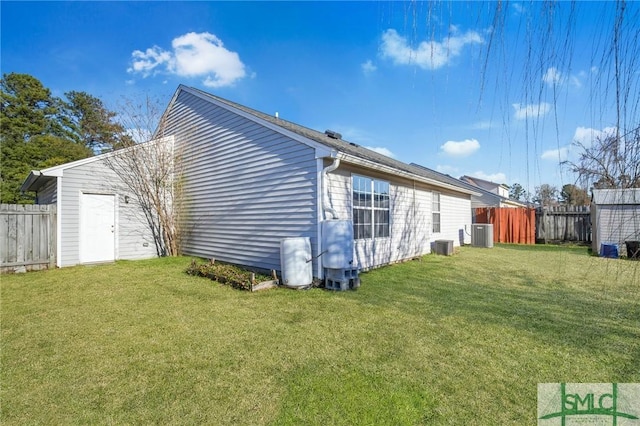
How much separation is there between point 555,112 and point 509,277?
604 centimetres

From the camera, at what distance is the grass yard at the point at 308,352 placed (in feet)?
6.93

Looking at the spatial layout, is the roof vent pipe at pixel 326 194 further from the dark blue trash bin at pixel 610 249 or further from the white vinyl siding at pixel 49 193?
the dark blue trash bin at pixel 610 249

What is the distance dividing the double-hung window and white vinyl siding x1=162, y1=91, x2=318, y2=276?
1.40 meters

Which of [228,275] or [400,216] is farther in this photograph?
[400,216]

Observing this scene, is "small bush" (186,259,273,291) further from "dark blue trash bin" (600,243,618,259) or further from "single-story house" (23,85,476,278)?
"dark blue trash bin" (600,243,618,259)

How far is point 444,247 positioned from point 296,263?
6.80m

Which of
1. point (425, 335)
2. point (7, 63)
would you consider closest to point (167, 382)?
point (425, 335)

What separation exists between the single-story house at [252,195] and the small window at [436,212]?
0.27 meters

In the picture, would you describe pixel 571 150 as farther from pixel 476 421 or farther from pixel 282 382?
pixel 282 382

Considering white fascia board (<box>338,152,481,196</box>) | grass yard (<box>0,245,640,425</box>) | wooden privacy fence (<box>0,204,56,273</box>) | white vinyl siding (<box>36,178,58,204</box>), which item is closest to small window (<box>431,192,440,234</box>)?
white fascia board (<box>338,152,481,196</box>)

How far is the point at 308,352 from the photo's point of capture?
300cm

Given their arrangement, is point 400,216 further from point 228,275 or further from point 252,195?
point 228,275

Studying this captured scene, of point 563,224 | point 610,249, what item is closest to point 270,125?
point 610,249

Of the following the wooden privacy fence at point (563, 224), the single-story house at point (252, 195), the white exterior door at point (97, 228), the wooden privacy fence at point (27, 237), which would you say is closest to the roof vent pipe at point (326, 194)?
the single-story house at point (252, 195)
